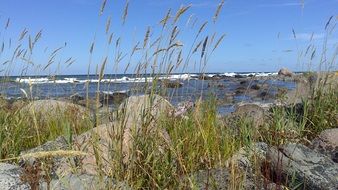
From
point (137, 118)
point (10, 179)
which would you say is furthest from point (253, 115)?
point (10, 179)

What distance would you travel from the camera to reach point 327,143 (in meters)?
5.08

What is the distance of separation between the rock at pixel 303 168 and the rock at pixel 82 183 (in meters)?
1.23

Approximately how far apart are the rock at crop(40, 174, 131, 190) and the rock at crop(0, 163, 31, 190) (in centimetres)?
18

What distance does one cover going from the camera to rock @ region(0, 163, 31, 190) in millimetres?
3129

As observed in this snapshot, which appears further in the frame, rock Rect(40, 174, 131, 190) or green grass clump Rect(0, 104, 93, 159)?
green grass clump Rect(0, 104, 93, 159)

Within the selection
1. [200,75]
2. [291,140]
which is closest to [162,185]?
[200,75]

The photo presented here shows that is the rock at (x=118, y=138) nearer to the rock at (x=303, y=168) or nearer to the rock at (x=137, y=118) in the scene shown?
the rock at (x=137, y=118)

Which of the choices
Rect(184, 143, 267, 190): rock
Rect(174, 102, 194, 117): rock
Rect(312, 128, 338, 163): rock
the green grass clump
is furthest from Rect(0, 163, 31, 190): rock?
Rect(312, 128, 338, 163): rock

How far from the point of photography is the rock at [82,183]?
2.99 m

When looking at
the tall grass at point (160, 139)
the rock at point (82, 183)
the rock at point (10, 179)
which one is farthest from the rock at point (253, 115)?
the rock at point (10, 179)

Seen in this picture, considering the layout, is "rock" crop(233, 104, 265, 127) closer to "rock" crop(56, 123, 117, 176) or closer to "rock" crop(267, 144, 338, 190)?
"rock" crop(267, 144, 338, 190)

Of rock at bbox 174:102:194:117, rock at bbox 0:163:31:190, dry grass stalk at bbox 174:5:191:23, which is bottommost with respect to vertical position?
rock at bbox 0:163:31:190

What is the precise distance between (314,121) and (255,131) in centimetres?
128

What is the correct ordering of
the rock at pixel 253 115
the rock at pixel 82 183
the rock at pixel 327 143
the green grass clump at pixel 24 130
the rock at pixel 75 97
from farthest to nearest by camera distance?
1. the rock at pixel 253 115
2. the rock at pixel 75 97
3. the rock at pixel 327 143
4. the green grass clump at pixel 24 130
5. the rock at pixel 82 183
